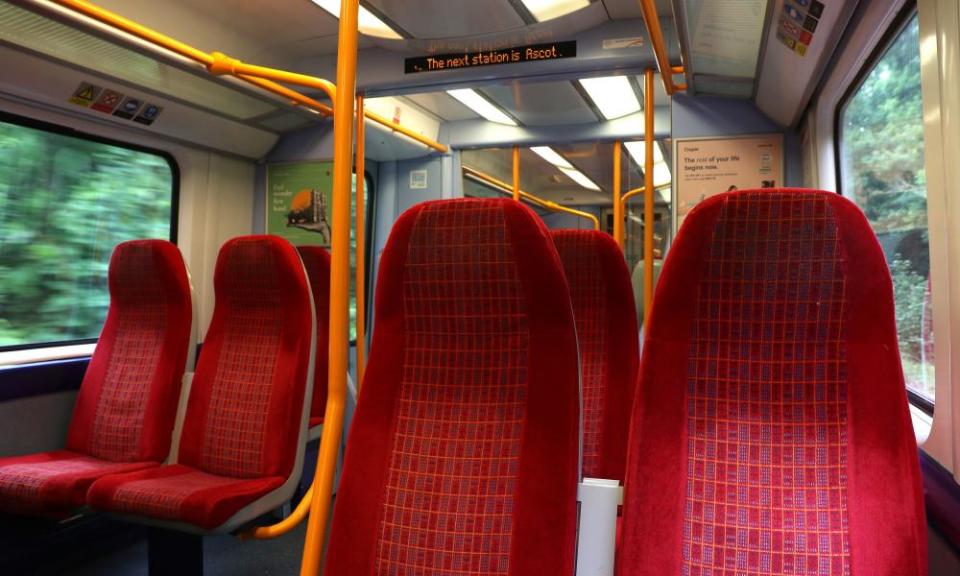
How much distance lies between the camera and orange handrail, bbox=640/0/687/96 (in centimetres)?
206

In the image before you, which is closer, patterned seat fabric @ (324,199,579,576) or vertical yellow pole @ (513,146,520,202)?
patterned seat fabric @ (324,199,579,576)

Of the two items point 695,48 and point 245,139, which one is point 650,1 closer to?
point 695,48

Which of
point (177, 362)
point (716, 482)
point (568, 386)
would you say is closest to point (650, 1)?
point (568, 386)

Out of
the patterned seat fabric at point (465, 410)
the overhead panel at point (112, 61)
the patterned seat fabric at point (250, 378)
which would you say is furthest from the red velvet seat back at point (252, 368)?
the patterned seat fabric at point (465, 410)

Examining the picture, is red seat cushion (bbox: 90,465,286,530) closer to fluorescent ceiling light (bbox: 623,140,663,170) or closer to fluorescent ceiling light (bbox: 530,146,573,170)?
fluorescent ceiling light (bbox: 530,146,573,170)

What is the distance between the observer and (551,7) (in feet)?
7.98

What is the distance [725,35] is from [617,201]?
1.79m

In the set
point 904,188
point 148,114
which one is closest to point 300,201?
point 148,114

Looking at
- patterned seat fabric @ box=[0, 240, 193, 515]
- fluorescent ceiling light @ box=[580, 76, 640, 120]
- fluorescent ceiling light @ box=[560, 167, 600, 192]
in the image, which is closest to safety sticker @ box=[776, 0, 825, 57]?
fluorescent ceiling light @ box=[580, 76, 640, 120]

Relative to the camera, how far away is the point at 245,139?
3.97m

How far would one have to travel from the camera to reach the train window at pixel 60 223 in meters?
2.90

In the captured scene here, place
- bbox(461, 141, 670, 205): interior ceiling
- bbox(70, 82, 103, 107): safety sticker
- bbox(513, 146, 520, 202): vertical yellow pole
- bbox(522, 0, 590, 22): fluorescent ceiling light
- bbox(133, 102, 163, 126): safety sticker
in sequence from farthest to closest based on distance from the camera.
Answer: bbox(461, 141, 670, 205): interior ceiling, bbox(513, 146, 520, 202): vertical yellow pole, bbox(133, 102, 163, 126): safety sticker, bbox(70, 82, 103, 107): safety sticker, bbox(522, 0, 590, 22): fluorescent ceiling light

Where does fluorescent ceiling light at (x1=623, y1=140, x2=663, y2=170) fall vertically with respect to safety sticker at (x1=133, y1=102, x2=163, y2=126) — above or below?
→ above

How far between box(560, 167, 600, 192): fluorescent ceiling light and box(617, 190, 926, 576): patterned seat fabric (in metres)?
4.36
